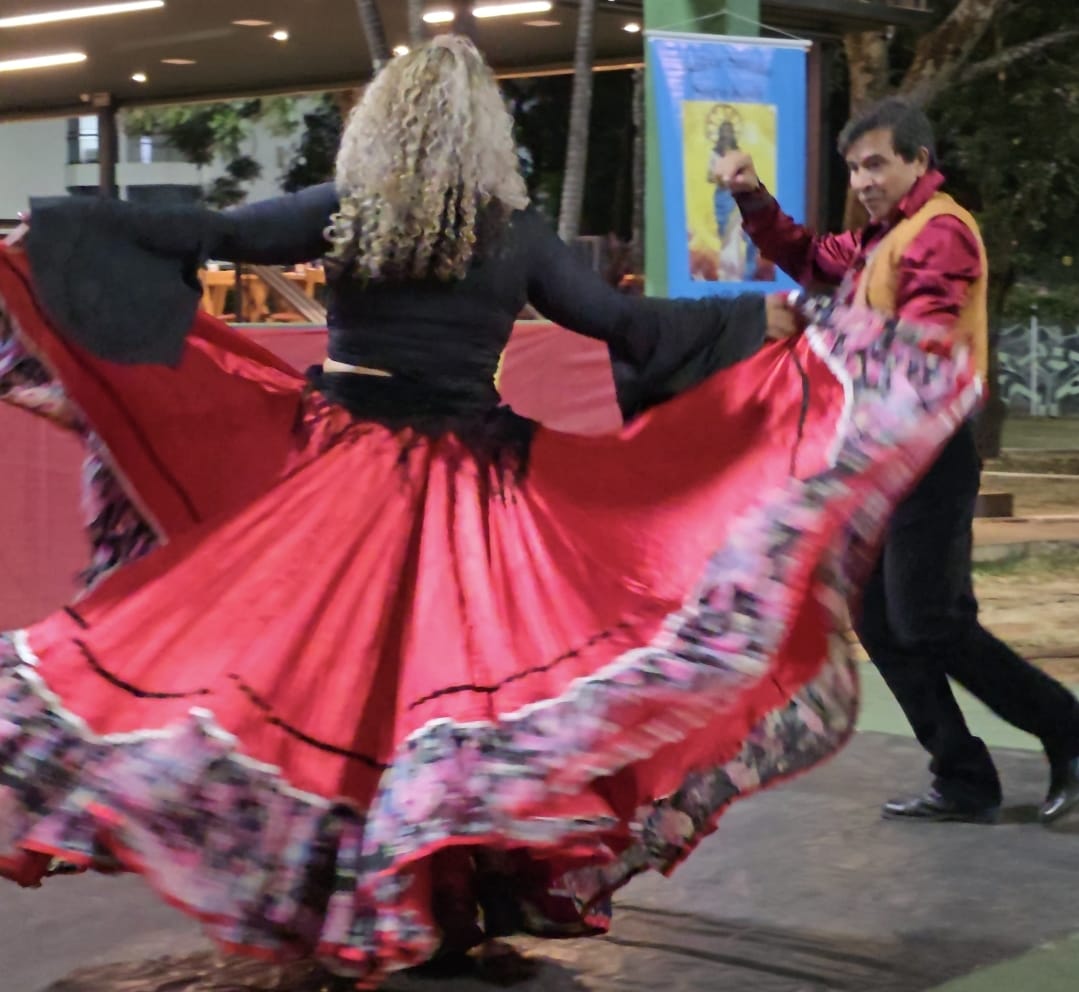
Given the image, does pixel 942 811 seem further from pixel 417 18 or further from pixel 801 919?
pixel 417 18

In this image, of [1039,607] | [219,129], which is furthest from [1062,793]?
[219,129]

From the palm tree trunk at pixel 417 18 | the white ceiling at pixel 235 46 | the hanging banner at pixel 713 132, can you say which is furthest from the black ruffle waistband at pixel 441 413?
the white ceiling at pixel 235 46

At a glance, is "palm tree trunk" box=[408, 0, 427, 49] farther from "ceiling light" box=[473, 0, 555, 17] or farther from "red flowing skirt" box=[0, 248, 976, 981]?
"red flowing skirt" box=[0, 248, 976, 981]

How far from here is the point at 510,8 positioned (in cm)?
1214

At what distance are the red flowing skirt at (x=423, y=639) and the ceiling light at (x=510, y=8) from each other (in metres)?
8.68

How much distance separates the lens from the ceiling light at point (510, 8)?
12.0 m

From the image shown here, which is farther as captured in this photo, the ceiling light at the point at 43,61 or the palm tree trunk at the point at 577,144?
the ceiling light at the point at 43,61

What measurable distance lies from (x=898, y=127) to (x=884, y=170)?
0.11 m

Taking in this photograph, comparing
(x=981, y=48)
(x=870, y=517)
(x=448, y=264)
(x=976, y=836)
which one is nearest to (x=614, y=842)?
(x=870, y=517)

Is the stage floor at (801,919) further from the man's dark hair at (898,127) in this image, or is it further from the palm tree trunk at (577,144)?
the palm tree trunk at (577,144)

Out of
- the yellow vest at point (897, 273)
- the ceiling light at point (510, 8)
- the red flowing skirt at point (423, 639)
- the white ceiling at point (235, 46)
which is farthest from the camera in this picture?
the white ceiling at point (235, 46)

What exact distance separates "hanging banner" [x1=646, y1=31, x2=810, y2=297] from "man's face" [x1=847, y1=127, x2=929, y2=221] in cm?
230

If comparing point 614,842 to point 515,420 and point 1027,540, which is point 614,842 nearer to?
point 515,420

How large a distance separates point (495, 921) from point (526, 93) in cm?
2158
